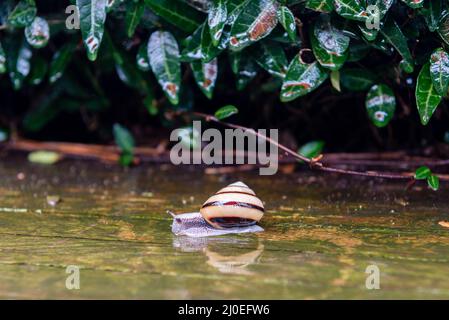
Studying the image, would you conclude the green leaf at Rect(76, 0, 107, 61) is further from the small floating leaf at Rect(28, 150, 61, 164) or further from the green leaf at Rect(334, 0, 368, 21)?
the small floating leaf at Rect(28, 150, 61, 164)

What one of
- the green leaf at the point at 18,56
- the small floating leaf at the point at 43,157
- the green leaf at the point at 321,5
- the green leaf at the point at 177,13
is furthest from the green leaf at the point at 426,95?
the small floating leaf at the point at 43,157

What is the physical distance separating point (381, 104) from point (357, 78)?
12 cm

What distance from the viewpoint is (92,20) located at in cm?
203

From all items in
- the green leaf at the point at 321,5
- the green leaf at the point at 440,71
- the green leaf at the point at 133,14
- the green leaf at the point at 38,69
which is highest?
the green leaf at the point at 133,14

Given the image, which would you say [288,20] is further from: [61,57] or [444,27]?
[61,57]

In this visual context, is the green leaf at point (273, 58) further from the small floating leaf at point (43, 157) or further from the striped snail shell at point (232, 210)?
the small floating leaf at point (43, 157)

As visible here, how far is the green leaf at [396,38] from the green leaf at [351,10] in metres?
0.12

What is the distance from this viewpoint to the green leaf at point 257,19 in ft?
6.12

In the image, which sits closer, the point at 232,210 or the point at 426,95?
the point at 232,210

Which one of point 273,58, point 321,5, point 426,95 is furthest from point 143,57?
point 426,95

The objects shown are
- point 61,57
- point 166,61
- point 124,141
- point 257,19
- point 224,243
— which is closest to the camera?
point 224,243

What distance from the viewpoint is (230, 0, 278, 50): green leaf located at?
6.12 feet

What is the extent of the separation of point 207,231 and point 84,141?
1881 millimetres
